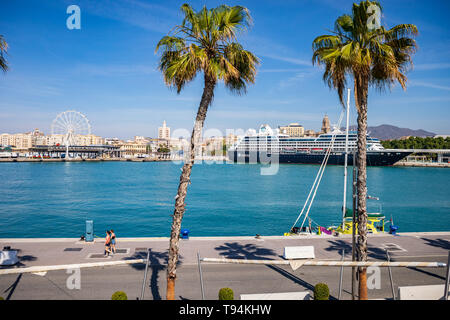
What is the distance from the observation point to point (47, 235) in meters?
25.0

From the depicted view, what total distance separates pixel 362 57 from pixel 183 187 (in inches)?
197

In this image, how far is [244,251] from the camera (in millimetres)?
13719

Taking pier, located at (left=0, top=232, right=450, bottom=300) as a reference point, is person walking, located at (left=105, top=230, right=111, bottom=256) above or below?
above

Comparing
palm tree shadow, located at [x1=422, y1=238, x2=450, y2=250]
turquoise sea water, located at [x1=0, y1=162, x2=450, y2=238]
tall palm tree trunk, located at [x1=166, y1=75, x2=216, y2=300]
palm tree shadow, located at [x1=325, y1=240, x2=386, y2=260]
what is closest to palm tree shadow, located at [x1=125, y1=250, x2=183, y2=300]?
tall palm tree trunk, located at [x1=166, y1=75, x2=216, y2=300]

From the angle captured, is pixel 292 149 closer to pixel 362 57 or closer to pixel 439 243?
pixel 439 243

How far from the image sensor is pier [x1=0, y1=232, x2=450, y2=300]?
921 cm

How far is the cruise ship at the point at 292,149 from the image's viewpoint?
358ft

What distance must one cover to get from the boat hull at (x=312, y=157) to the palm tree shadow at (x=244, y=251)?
283ft

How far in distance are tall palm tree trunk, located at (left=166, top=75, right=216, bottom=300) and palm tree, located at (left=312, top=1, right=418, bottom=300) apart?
280 centimetres

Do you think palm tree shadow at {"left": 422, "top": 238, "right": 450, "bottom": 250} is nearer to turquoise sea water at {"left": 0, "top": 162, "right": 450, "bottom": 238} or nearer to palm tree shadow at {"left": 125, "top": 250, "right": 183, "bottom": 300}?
turquoise sea water at {"left": 0, "top": 162, "right": 450, "bottom": 238}

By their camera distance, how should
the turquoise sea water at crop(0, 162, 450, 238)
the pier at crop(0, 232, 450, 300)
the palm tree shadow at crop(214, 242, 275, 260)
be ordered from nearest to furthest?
the pier at crop(0, 232, 450, 300) < the palm tree shadow at crop(214, 242, 275, 260) < the turquoise sea water at crop(0, 162, 450, 238)
